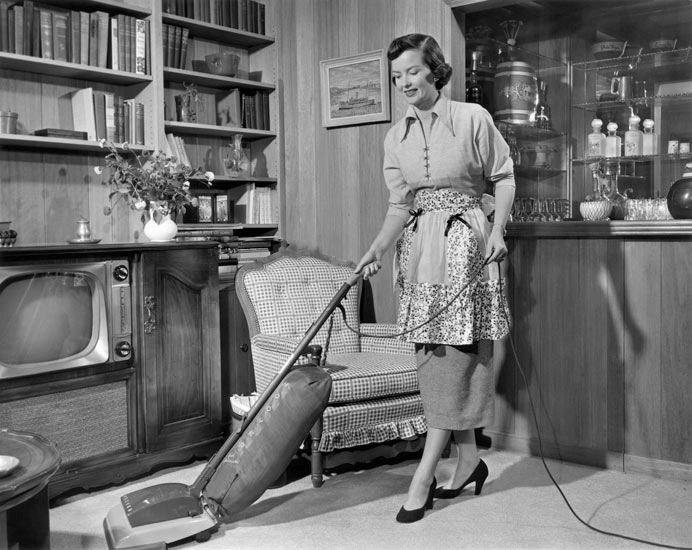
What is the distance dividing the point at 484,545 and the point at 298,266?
165 centimetres

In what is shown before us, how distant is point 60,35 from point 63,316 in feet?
4.15

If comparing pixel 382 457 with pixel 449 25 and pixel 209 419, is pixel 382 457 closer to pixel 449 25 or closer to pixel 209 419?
pixel 209 419

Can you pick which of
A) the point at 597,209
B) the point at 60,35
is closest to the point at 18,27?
the point at 60,35

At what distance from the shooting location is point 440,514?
268 cm

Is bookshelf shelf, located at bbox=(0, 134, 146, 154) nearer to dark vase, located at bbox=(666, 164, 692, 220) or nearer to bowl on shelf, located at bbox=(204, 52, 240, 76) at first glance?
bowl on shelf, located at bbox=(204, 52, 240, 76)

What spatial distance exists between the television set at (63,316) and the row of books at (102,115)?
80cm

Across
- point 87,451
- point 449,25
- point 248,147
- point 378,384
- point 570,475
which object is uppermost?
point 449,25

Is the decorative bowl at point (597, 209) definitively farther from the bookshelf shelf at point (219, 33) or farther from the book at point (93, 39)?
the book at point (93, 39)

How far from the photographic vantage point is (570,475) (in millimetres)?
3156

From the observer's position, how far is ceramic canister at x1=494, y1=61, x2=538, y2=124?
13.9ft

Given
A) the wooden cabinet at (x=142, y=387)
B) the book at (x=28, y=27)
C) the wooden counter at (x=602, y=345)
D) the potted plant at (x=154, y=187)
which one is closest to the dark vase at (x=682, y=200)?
the wooden counter at (x=602, y=345)

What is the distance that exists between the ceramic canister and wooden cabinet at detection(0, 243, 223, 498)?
1.85m

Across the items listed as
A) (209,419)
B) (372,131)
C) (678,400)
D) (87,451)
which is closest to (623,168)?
(372,131)

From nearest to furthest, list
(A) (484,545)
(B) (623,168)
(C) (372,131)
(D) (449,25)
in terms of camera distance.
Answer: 1. (A) (484,545)
2. (D) (449,25)
3. (C) (372,131)
4. (B) (623,168)
